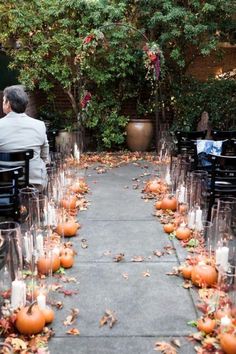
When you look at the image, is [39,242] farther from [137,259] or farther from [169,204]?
[169,204]

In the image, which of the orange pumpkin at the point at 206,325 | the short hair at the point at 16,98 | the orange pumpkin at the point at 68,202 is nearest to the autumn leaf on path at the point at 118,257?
the orange pumpkin at the point at 68,202

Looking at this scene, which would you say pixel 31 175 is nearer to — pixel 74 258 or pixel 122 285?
pixel 74 258

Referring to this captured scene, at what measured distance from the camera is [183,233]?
4629mm

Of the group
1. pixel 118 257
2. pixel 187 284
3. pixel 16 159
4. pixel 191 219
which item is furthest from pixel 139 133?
pixel 187 284

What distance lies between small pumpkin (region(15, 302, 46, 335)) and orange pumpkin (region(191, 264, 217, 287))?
1302 mm

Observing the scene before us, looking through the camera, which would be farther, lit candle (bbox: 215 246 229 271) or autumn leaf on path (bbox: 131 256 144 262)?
autumn leaf on path (bbox: 131 256 144 262)

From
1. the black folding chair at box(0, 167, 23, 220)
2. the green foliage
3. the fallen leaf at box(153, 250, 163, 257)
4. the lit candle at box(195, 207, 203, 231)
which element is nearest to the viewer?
the black folding chair at box(0, 167, 23, 220)

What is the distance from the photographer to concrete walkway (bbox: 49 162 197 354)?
2877mm

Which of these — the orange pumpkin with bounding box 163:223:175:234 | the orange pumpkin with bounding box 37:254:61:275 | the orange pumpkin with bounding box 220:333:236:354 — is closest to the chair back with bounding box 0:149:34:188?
the orange pumpkin with bounding box 37:254:61:275

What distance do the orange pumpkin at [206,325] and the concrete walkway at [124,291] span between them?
100 mm

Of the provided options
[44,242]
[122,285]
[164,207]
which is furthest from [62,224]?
[164,207]

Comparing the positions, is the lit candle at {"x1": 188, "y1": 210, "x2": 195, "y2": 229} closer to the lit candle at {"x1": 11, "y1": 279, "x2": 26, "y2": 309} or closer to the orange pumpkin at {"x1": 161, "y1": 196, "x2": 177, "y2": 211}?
the orange pumpkin at {"x1": 161, "y1": 196, "x2": 177, "y2": 211}

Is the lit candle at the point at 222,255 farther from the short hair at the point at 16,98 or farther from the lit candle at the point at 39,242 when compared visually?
the short hair at the point at 16,98

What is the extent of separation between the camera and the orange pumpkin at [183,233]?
4621 millimetres
